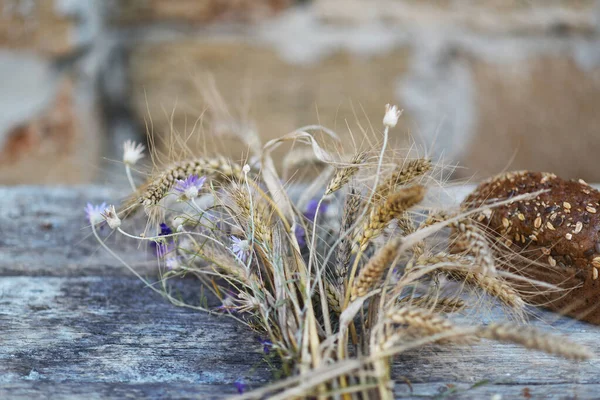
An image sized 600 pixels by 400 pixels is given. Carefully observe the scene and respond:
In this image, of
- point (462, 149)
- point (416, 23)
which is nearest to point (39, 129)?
point (416, 23)

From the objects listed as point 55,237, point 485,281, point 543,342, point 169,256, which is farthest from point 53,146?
point 543,342

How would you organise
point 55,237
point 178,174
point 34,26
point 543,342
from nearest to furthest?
point 543,342
point 178,174
point 55,237
point 34,26

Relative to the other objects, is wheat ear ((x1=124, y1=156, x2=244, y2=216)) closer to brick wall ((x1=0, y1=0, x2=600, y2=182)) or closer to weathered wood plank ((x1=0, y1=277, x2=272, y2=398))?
weathered wood plank ((x1=0, y1=277, x2=272, y2=398))

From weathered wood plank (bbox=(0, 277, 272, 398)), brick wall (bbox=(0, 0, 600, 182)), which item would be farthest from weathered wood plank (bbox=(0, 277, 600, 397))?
brick wall (bbox=(0, 0, 600, 182))

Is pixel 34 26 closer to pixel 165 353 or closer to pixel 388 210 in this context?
pixel 165 353

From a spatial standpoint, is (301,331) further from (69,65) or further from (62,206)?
(69,65)

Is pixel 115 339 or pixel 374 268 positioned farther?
pixel 115 339
